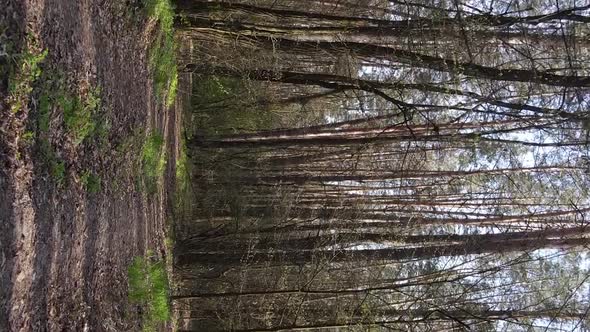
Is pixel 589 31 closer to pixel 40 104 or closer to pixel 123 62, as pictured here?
pixel 123 62

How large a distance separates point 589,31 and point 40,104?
678cm

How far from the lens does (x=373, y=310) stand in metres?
9.65

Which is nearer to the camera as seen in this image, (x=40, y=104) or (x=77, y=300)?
(x=40, y=104)

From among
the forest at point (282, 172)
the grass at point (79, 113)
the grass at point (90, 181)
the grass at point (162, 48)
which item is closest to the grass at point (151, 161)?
the forest at point (282, 172)

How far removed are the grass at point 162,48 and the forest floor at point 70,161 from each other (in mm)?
265

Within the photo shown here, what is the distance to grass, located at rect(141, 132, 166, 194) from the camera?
25.1ft

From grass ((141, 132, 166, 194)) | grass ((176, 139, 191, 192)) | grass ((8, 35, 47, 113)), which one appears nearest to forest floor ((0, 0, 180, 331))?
grass ((8, 35, 47, 113))

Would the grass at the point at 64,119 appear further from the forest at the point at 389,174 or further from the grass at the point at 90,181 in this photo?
the forest at the point at 389,174

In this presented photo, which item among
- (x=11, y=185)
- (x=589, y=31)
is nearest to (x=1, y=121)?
(x=11, y=185)

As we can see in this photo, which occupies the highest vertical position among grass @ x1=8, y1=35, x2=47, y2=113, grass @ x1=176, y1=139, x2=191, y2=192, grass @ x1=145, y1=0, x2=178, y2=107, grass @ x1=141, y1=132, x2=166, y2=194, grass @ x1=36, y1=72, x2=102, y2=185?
grass @ x1=145, y1=0, x2=178, y2=107

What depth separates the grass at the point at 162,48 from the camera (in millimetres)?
7799

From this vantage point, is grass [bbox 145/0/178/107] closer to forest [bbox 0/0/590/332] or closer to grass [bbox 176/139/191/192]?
forest [bbox 0/0/590/332]

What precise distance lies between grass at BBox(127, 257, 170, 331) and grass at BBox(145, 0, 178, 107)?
8.62 ft

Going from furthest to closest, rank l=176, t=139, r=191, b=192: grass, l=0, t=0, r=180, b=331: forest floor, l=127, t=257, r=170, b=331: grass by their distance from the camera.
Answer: l=176, t=139, r=191, b=192: grass, l=127, t=257, r=170, b=331: grass, l=0, t=0, r=180, b=331: forest floor
